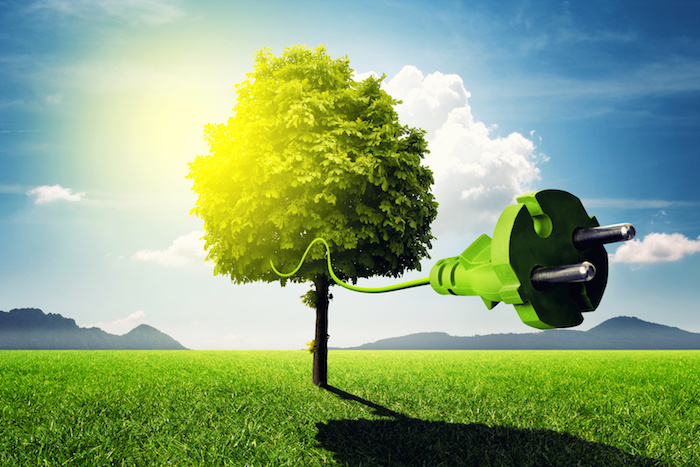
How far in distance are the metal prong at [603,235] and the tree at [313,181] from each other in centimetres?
696

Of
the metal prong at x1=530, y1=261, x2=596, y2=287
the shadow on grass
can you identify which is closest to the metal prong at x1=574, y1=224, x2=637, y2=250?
the metal prong at x1=530, y1=261, x2=596, y2=287

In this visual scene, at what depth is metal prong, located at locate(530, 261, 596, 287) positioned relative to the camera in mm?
2121

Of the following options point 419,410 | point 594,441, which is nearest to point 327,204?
point 419,410

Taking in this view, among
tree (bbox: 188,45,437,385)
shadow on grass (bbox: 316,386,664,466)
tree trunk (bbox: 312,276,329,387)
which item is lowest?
shadow on grass (bbox: 316,386,664,466)

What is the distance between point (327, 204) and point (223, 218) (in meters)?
2.45

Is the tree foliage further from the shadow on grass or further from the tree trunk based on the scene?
the shadow on grass

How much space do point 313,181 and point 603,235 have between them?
25.4 feet

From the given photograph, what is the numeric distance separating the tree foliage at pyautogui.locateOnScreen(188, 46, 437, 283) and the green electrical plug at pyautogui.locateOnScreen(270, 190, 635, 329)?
6.90 metres

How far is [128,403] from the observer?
32.9 feet

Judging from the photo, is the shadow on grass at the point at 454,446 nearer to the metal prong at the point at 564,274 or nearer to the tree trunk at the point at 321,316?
the tree trunk at the point at 321,316

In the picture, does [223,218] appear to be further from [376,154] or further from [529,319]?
[529,319]

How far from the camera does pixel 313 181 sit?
988 cm

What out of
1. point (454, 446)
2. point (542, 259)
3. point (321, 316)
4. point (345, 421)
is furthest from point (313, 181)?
point (542, 259)

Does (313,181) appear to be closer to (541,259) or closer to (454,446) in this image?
(454,446)
